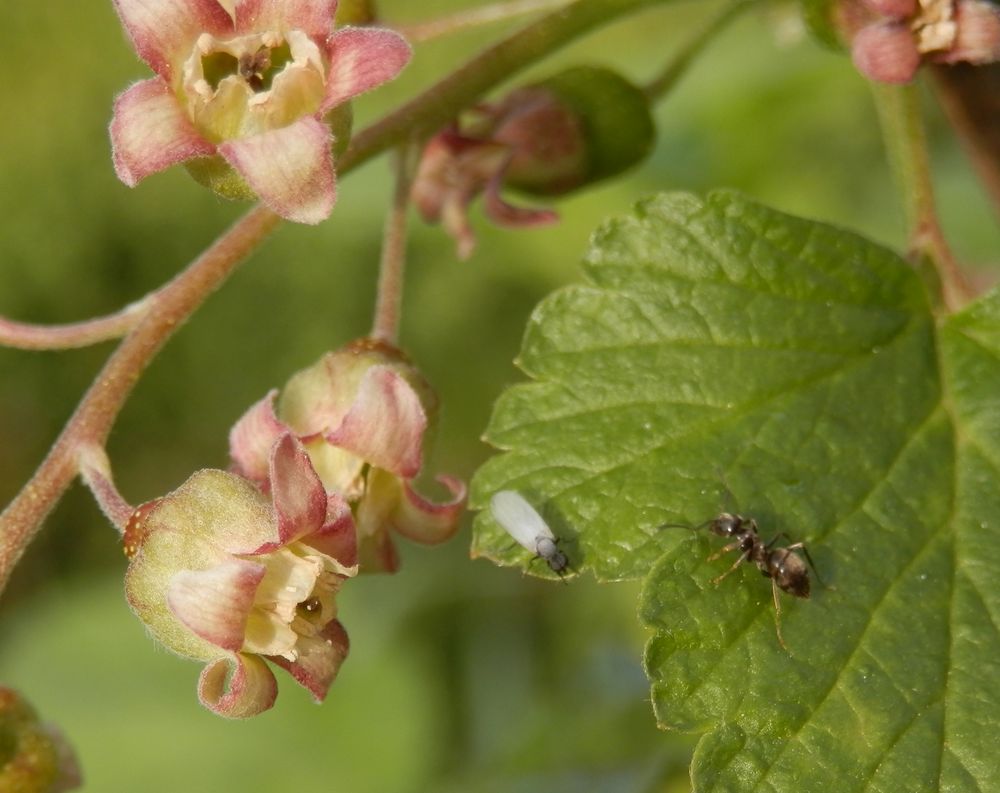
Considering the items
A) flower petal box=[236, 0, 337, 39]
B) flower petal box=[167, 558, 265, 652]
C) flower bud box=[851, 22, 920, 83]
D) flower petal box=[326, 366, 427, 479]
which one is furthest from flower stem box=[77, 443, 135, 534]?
flower bud box=[851, 22, 920, 83]

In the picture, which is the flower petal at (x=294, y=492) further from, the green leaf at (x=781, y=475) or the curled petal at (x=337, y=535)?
the green leaf at (x=781, y=475)

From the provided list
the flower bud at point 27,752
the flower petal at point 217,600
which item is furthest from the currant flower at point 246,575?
the flower bud at point 27,752

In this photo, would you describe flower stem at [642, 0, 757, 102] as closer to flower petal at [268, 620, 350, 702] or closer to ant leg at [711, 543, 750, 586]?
ant leg at [711, 543, 750, 586]

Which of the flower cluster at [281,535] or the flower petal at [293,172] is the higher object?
the flower petal at [293,172]

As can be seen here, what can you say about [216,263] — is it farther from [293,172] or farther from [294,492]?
[294,492]

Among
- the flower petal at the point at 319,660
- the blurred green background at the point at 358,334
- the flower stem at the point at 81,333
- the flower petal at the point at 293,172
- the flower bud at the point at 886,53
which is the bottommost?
the blurred green background at the point at 358,334

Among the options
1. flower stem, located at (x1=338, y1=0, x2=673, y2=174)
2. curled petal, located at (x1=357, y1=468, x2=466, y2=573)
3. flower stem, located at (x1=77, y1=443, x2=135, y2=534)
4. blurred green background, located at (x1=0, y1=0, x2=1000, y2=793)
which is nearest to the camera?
flower stem, located at (x1=77, y1=443, x2=135, y2=534)
